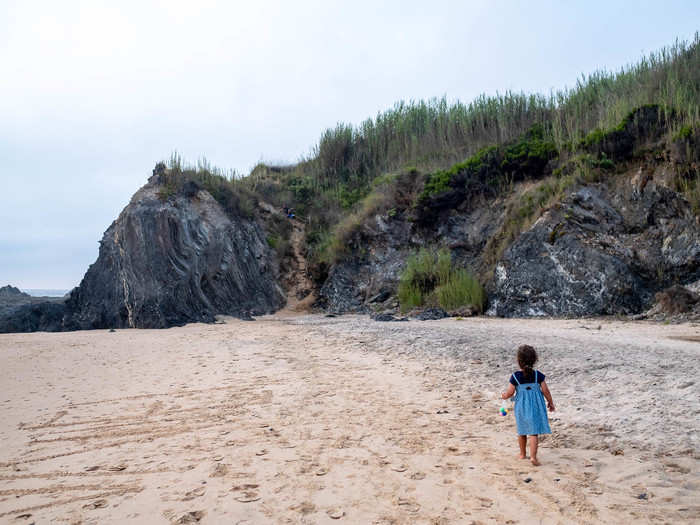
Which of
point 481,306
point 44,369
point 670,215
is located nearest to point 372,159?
point 481,306

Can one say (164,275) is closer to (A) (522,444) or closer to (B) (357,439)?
(B) (357,439)

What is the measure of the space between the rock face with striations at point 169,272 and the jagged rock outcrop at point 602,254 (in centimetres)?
823

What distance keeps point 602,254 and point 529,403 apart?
8854 millimetres

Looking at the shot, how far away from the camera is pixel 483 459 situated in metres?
3.34

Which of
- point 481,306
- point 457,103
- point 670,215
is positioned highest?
point 457,103

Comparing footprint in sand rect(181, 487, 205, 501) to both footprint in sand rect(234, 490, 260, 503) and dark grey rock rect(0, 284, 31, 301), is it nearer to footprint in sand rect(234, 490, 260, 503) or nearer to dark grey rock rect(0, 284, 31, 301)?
footprint in sand rect(234, 490, 260, 503)

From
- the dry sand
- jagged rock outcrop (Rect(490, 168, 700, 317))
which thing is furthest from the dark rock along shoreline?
the dry sand

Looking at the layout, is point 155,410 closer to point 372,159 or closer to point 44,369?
point 44,369

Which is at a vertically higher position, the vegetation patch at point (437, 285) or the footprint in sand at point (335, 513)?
the vegetation patch at point (437, 285)

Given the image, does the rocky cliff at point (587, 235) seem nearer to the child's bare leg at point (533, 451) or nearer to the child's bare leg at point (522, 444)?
the child's bare leg at point (522, 444)

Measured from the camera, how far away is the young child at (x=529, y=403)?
131 inches

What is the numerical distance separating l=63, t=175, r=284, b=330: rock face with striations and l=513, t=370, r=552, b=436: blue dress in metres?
11.9

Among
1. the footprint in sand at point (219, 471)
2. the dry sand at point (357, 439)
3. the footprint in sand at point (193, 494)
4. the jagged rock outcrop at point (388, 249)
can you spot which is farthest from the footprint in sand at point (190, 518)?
the jagged rock outcrop at point (388, 249)

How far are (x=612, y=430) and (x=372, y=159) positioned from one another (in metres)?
18.8
